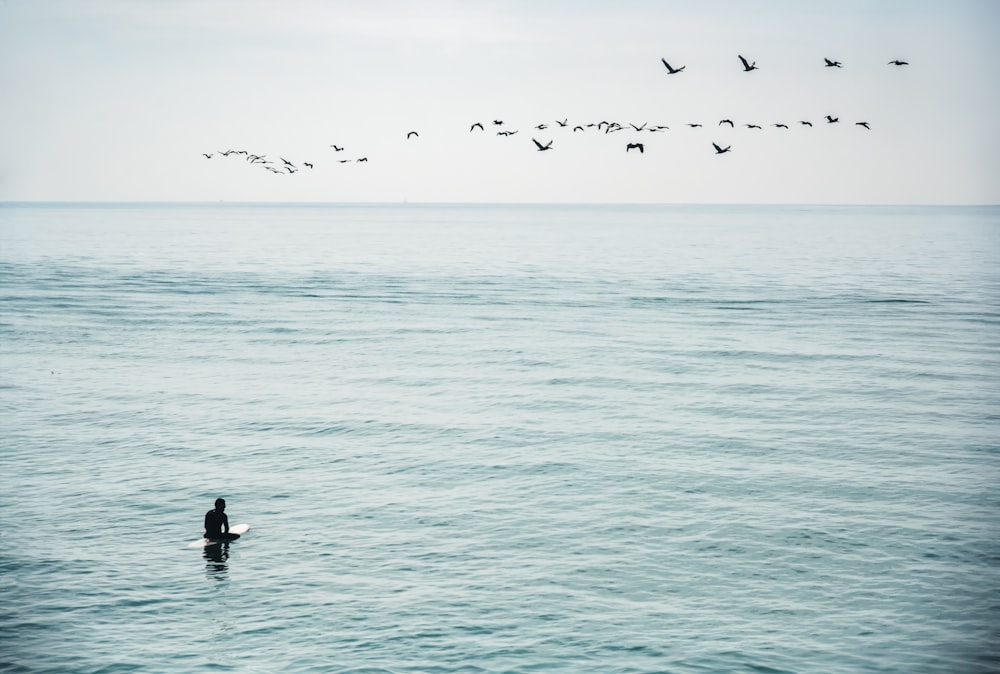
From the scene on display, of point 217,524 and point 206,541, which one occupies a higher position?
point 217,524

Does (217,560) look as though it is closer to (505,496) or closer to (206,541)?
(206,541)

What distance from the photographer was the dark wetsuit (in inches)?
1394

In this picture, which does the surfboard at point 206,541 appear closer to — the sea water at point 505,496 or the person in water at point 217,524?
the person in water at point 217,524

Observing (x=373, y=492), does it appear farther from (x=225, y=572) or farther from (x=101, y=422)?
(x=101, y=422)

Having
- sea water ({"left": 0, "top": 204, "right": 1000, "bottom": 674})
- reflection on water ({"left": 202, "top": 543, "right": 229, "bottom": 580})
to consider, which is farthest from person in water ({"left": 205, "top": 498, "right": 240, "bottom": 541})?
sea water ({"left": 0, "top": 204, "right": 1000, "bottom": 674})

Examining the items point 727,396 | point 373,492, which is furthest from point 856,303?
point 373,492

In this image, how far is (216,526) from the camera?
35.5 metres

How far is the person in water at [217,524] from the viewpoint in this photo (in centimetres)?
3531

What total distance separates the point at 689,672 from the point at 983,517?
1814cm

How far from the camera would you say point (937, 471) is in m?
44.2

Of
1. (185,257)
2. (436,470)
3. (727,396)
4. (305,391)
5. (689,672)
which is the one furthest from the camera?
(185,257)

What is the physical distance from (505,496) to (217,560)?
39.7 feet

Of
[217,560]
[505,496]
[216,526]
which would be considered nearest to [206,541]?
[216,526]

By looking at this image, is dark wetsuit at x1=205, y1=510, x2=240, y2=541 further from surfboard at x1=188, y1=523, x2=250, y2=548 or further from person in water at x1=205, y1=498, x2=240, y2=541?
surfboard at x1=188, y1=523, x2=250, y2=548
